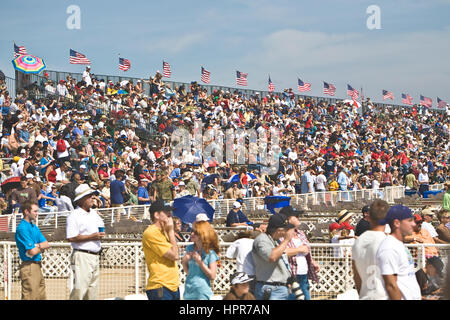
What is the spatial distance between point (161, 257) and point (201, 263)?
443 millimetres

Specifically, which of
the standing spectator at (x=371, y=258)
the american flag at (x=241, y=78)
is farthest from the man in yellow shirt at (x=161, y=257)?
the american flag at (x=241, y=78)

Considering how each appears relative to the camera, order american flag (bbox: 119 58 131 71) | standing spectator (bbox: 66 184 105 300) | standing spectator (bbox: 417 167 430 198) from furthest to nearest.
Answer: american flag (bbox: 119 58 131 71)
standing spectator (bbox: 417 167 430 198)
standing spectator (bbox: 66 184 105 300)

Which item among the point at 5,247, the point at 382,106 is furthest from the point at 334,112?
the point at 5,247

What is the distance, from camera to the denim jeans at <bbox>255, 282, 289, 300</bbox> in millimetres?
7758

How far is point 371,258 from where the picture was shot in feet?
21.4

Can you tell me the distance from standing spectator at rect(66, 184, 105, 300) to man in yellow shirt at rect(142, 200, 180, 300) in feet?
4.38

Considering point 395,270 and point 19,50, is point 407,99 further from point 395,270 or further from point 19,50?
point 395,270

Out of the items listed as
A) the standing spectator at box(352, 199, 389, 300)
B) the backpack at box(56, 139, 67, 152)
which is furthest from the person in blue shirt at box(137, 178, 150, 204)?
the standing spectator at box(352, 199, 389, 300)

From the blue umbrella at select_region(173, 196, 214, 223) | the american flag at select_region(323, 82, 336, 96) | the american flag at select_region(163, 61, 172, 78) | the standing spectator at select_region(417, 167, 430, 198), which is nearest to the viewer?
the blue umbrella at select_region(173, 196, 214, 223)

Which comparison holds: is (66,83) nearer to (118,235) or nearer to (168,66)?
(168,66)

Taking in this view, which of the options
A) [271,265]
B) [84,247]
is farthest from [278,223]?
[84,247]

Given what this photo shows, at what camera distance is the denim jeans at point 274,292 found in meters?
7.76

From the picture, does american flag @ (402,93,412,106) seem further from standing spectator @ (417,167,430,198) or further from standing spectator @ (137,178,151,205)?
standing spectator @ (137,178,151,205)
